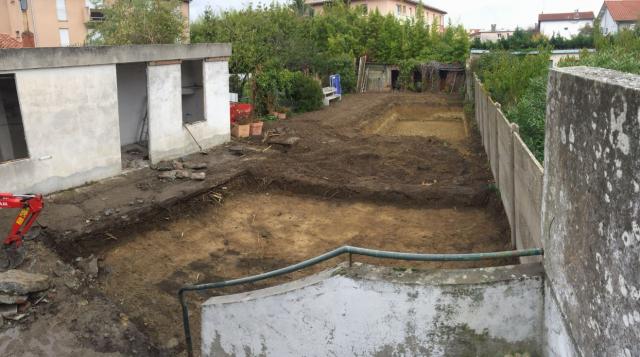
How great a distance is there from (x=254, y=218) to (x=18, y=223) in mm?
5036

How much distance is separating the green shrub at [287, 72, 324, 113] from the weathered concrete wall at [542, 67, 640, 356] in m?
19.9

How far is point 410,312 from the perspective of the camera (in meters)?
4.77

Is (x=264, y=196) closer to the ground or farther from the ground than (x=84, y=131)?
closer to the ground

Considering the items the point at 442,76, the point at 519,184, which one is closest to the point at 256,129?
the point at 519,184

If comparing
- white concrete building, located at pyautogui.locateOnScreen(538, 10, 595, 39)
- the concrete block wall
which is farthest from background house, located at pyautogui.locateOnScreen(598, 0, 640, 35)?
the concrete block wall

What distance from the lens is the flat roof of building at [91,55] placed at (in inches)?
403

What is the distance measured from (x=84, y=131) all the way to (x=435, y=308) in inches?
382

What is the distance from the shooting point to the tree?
17828mm

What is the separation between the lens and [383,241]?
35.1ft

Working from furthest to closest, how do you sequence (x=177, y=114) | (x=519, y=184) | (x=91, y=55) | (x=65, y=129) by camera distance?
(x=177, y=114) < (x=91, y=55) < (x=65, y=129) < (x=519, y=184)

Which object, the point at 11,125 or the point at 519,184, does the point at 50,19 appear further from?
the point at 519,184

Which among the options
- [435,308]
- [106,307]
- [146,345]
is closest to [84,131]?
[106,307]

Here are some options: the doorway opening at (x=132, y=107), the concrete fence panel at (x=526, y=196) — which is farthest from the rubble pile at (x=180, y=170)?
the concrete fence panel at (x=526, y=196)

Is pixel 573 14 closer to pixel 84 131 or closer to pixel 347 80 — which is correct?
pixel 347 80
